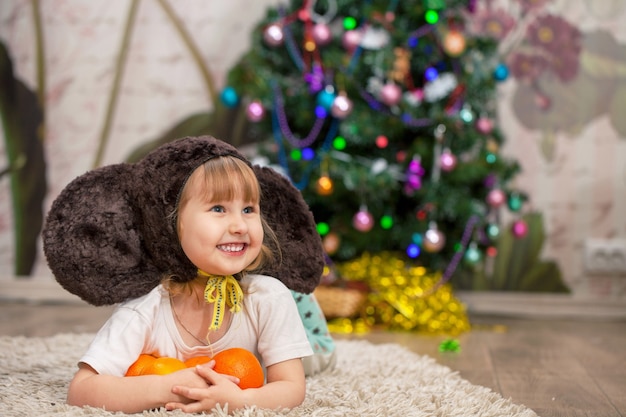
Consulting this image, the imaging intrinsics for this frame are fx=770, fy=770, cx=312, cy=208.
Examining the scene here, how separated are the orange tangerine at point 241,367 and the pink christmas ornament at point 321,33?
1712mm

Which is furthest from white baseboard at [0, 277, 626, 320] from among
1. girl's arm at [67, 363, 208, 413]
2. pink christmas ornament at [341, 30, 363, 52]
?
girl's arm at [67, 363, 208, 413]

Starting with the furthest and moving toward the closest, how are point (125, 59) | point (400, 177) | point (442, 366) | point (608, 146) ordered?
point (125, 59) < point (608, 146) < point (400, 177) < point (442, 366)

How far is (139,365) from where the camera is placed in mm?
1324

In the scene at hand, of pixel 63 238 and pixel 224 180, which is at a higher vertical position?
pixel 224 180

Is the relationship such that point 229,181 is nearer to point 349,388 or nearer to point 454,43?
point 349,388

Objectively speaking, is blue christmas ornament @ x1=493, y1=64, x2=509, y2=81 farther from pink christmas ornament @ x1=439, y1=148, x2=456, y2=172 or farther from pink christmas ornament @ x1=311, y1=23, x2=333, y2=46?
pink christmas ornament @ x1=311, y1=23, x2=333, y2=46

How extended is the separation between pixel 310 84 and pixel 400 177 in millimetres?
474

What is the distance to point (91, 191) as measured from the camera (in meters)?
1.38

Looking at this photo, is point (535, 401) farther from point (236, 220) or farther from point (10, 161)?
point (10, 161)

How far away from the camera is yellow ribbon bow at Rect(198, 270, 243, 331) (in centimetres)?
135

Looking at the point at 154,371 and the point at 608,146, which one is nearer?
the point at 154,371

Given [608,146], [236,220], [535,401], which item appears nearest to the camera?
[236,220]

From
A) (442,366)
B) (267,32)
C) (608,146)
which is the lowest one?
(442,366)

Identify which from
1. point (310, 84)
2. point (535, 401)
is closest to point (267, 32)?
point (310, 84)
